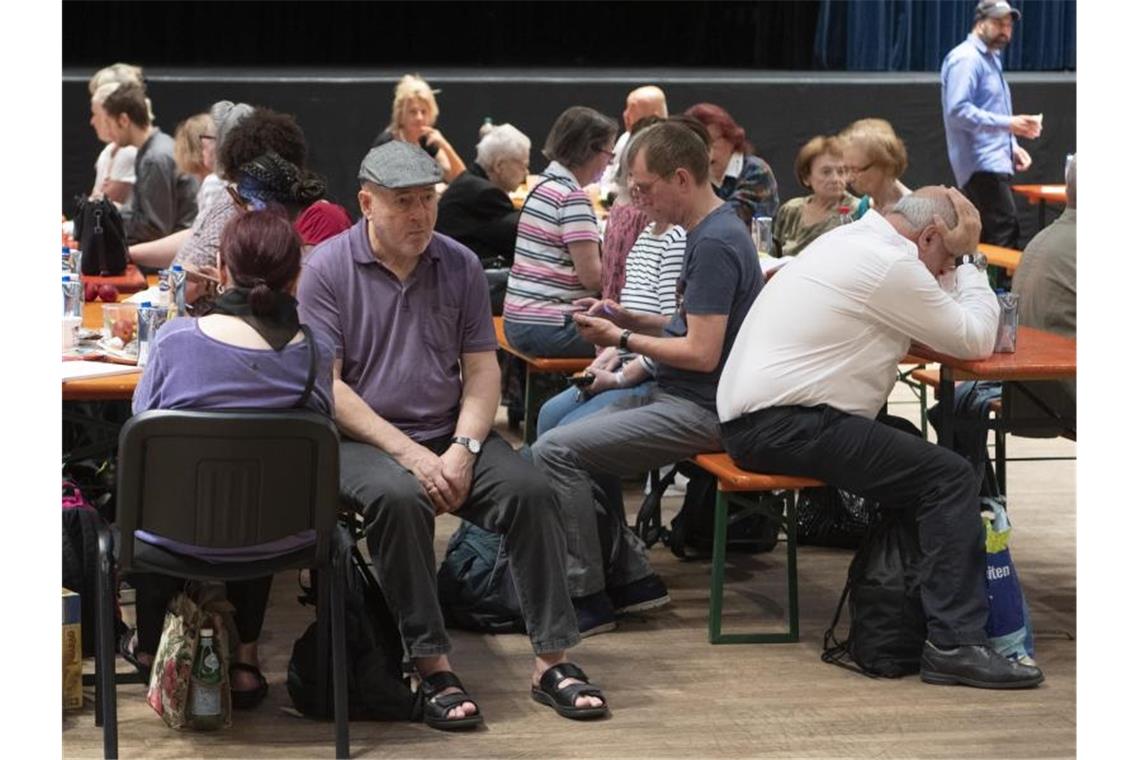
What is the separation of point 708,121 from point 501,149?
2.84 ft

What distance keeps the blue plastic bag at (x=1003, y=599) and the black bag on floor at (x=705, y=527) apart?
3.60ft

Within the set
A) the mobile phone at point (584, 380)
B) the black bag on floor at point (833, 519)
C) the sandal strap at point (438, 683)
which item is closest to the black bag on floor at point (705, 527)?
the black bag on floor at point (833, 519)

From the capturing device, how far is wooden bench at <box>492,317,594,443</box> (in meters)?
5.48

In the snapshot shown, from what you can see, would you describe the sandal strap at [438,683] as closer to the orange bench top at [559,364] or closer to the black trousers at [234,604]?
the black trousers at [234,604]

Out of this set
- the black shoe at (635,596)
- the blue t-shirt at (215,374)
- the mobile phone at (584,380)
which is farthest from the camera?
the mobile phone at (584,380)

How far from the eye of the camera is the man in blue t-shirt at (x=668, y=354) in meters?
4.62

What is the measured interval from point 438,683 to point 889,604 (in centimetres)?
109

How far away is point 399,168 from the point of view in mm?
4172

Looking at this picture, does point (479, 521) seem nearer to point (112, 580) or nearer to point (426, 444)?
point (426, 444)

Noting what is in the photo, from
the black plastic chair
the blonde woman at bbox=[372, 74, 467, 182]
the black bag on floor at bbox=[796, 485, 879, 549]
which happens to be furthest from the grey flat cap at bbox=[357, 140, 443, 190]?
the blonde woman at bbox=[372, 74, 467, 182]

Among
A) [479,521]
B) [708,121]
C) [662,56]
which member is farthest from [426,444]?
[662,56]

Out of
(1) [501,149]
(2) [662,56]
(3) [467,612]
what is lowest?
(3) [467,612]

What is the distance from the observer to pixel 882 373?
4.42 meters

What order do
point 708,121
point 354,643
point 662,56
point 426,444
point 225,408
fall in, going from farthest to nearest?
point 662,56, point 708,121, point 426,444, point 354,643, point 225,408
